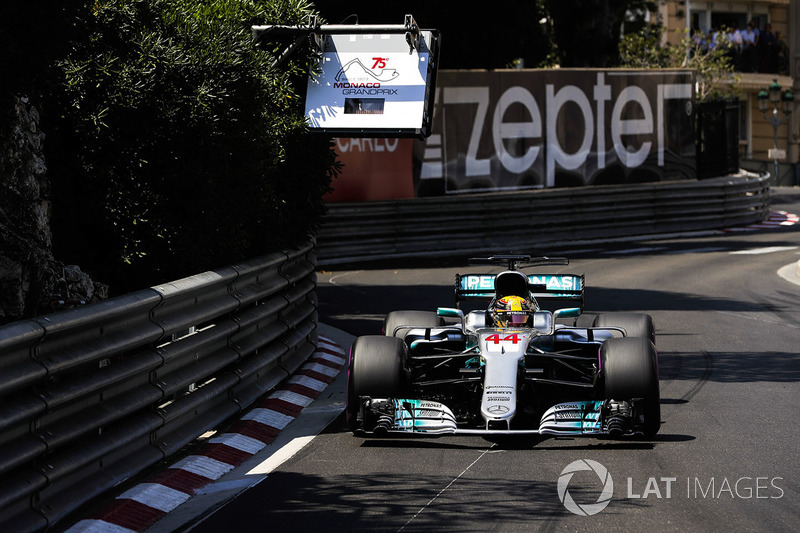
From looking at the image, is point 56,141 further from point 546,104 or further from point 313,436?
point 546,104

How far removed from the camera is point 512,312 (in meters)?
9.06

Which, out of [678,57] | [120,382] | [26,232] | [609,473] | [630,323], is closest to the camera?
[120,382]

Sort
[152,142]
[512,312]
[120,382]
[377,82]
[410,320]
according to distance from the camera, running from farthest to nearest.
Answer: [377,82] → [410,320] → [512,312] → [152,142] → [120,382]

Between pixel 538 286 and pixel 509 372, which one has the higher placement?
pixel 538 286

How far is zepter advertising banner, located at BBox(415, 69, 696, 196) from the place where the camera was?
934 inches

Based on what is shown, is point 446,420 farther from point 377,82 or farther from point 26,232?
point 377,82

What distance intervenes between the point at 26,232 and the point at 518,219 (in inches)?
651

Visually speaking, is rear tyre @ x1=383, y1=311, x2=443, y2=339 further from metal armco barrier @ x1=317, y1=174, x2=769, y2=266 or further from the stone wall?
metal armco barrier @ x1=317, y1=174, x2=769, y2=266

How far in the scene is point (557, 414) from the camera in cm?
795

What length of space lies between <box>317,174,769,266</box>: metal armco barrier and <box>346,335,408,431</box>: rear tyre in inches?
509

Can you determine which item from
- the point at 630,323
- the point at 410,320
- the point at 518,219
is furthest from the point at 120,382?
the point at 518,219

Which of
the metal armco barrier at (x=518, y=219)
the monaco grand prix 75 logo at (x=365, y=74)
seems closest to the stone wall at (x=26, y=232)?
the monaco grand prix 75 logo at (x=365, y=74)

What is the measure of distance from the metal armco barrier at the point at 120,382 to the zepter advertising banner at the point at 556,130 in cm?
1397

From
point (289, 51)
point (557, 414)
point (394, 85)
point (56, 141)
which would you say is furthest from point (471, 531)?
point (394, 85)
